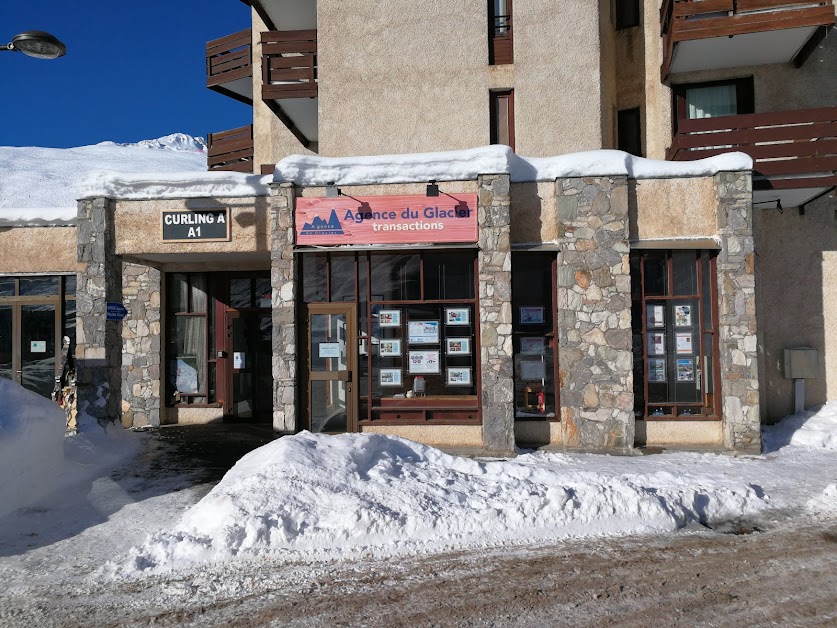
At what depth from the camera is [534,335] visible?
1068 centimetres

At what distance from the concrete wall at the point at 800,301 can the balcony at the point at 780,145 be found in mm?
683

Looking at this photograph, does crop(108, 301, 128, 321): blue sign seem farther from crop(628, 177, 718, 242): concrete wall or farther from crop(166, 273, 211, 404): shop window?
crop(628, 177, 718, 242): concrete wall

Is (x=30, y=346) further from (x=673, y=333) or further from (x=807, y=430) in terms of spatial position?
(x=807, y=430)

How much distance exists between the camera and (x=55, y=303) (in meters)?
13.3

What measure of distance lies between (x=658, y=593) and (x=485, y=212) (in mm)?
6547

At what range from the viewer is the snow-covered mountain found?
5138cm

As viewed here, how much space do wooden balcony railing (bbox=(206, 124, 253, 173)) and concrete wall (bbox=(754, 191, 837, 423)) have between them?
44.2 ft

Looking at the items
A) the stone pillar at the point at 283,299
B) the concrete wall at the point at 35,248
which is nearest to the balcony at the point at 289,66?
the stone pillar at the point at 283,299

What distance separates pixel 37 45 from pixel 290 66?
23.6ft

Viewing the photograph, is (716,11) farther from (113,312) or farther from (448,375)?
(113,312)

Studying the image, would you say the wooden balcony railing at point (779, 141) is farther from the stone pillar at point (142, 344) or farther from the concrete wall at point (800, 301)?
the stone pillar at point (142, 344)

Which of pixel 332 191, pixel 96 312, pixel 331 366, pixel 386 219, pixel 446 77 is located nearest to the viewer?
pixel 386 219

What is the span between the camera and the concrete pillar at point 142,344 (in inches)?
515

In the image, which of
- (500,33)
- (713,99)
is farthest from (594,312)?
(500,33)
